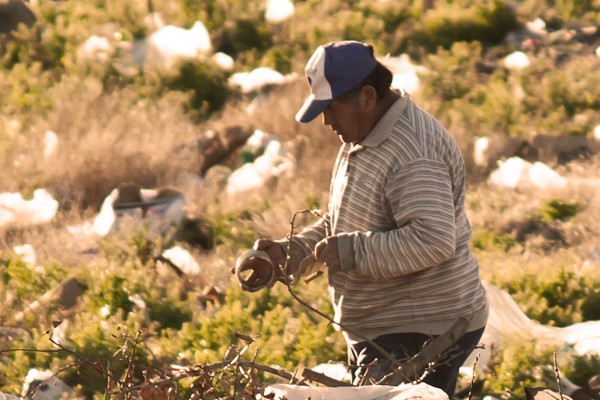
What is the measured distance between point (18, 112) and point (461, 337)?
25.7 ft

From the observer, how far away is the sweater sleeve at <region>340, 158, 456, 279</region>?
12.1 ft

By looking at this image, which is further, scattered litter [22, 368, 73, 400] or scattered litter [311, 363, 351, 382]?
scattered litter [22, 368, 73, 400]

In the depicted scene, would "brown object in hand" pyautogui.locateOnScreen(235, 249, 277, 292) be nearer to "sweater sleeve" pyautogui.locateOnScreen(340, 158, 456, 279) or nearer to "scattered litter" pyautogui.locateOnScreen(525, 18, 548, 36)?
"sweater sleeve" pyautogui.locateOnScreen(340, 158, 456, 279)

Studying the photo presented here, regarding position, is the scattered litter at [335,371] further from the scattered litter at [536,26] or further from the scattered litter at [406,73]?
the scattered litter at [536,26]

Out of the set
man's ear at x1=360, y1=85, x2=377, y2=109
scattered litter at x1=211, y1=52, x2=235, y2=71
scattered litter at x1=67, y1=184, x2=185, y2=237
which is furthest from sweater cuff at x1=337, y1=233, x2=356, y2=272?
scattered litter at x1=211, y1=52, x2=235, y2=71

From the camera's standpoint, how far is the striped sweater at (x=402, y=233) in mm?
3711

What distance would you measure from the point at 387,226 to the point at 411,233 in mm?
190

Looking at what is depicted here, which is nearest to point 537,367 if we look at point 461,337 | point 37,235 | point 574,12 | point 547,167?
point 461,337

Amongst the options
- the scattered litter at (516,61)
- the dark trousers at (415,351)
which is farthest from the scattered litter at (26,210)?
the dark trousers at (415,351)

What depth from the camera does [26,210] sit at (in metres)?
8.77

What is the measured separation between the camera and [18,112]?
1117cm

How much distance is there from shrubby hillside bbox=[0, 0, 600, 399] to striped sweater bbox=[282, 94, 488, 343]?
40cm

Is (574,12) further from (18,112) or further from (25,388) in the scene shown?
(25,388)

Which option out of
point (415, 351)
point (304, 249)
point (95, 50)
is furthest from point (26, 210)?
point (415, 351)
